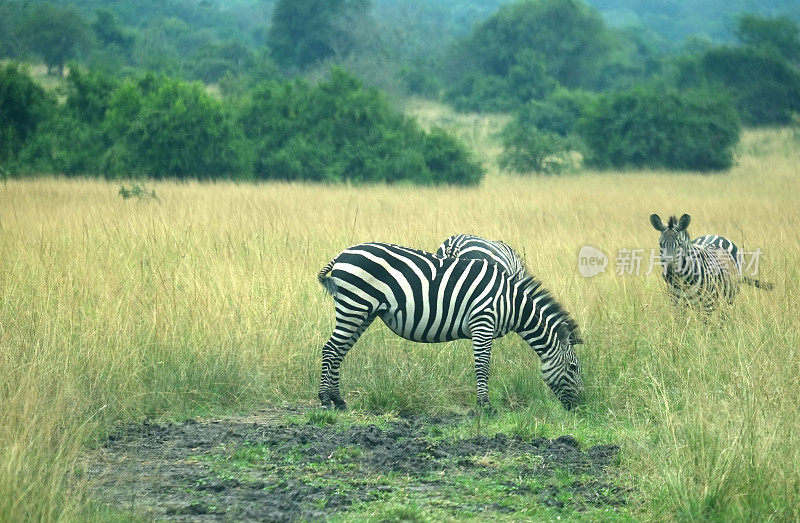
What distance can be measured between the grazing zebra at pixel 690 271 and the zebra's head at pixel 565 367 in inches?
57.6

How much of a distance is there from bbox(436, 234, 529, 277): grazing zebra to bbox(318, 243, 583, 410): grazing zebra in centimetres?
116

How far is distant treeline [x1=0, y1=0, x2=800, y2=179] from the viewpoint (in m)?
21.3

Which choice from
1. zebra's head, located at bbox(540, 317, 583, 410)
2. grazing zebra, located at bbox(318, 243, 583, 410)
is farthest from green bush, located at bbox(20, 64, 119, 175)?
zebra's head, located at bbox(540, 317, 583, 410)

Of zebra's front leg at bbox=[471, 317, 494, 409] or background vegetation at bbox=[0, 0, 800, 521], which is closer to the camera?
background vegetation at bbox=[0, 0, 800, 521]

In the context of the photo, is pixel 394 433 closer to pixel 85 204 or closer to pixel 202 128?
pixel 85 204

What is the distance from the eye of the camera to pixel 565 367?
6.38 metres

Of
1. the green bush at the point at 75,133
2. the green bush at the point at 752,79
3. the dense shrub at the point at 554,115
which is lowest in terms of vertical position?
the green bush at the point at 75,133

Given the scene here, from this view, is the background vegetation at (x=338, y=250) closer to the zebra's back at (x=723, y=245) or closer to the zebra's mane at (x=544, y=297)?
the zebra's back at (x=723, y=245)

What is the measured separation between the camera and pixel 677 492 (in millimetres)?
4484

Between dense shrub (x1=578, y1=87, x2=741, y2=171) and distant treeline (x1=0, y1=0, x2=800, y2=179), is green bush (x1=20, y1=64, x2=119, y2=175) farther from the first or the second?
Answer: dense shrub (x1=578, y1=87, x2=741, y2=171)

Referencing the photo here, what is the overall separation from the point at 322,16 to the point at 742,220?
135 feet

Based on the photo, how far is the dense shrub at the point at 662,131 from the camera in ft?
87.5

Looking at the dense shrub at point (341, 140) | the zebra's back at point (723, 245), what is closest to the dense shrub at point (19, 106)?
the dense shrub at point (341, 140)

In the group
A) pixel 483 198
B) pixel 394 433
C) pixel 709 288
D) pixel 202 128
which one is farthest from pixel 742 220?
pixel 202 128
